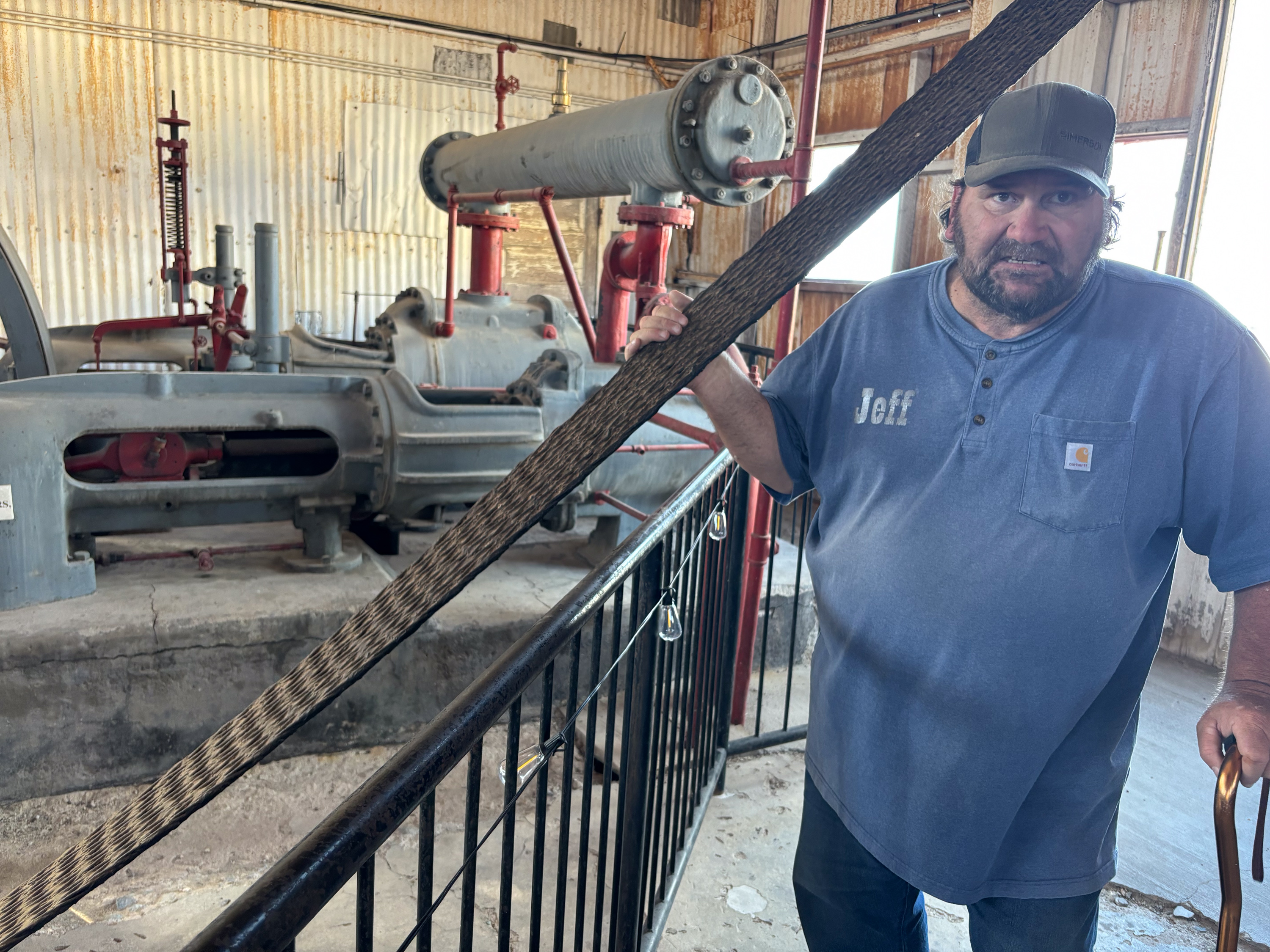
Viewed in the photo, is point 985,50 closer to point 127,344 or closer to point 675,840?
point 675,840

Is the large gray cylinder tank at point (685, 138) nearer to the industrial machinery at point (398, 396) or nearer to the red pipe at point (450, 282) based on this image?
the industrial machinery at point (398, 396)

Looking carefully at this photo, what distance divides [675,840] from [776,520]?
81.8 inches

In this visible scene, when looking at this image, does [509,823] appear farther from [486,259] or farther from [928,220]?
[928,220]

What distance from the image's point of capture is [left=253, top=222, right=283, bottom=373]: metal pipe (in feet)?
14.8

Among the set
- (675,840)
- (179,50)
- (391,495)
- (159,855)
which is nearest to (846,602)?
(675,840)

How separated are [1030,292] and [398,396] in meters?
3.06

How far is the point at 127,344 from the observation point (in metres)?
6.17

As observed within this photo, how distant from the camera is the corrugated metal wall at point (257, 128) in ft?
25.6

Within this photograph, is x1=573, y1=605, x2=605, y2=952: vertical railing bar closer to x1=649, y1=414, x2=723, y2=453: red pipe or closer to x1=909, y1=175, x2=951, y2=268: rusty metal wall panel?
x1=649, y1=414, x2=723, y2=453: red pipe

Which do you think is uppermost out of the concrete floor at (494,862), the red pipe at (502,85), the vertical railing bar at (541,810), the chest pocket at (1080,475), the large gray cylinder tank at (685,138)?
the red pipe at (502,85)

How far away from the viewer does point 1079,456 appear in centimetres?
145

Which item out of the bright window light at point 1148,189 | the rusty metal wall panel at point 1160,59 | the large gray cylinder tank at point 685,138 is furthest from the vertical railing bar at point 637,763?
the rusty metal wall panel at point 1160,59

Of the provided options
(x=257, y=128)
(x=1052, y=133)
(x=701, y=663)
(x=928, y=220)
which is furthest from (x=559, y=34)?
(x=1052, y=133)

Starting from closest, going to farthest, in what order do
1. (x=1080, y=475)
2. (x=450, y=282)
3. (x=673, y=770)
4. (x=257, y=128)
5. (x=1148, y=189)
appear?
1. (x=1080, y=475)
2. (x=673, y=770)
3. (x=450, y=282)
4. (x=1148, y=189)
5. (x=257, y=128)
